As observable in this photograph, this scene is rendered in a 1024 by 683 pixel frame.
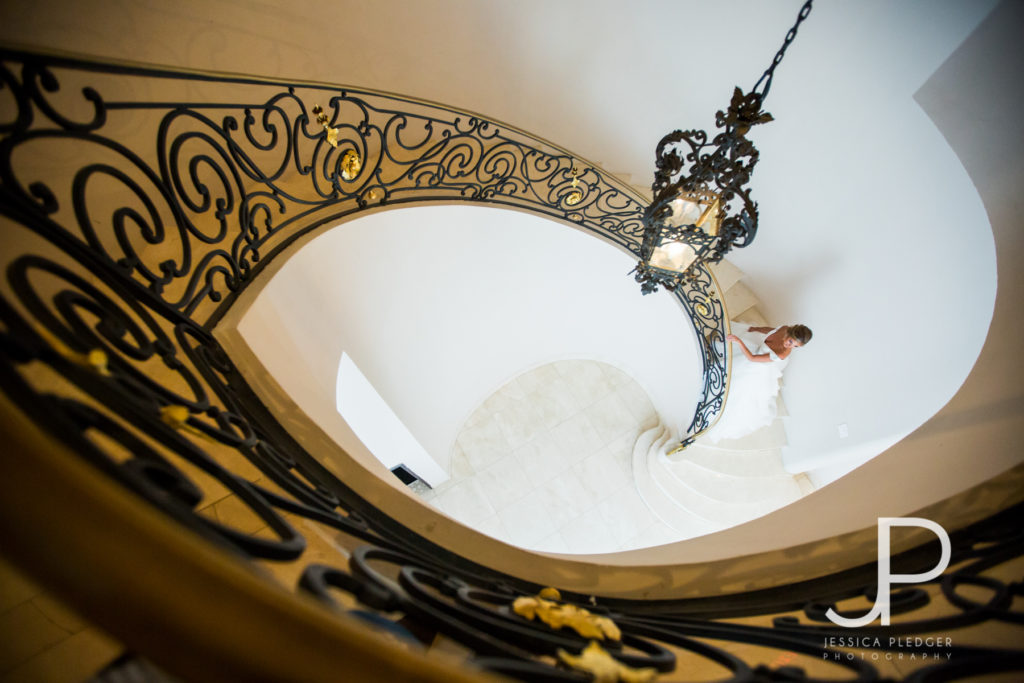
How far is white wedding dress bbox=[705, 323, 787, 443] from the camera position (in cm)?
477

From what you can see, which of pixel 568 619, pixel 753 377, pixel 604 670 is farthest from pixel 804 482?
pixel 604 670

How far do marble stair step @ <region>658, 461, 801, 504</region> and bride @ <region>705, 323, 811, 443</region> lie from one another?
0.67 metres

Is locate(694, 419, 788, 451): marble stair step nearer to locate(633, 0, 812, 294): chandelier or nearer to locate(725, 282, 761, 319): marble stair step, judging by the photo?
locate(725, 282, 761, 319): marble stair step

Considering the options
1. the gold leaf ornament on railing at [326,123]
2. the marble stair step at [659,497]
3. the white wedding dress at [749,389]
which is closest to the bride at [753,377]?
the white wedding dress at [749,389]

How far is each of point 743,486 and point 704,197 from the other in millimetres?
4230

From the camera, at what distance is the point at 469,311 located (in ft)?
20.6

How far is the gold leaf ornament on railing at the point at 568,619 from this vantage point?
2.90 feet

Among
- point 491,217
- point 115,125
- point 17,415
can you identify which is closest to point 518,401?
point 491,217

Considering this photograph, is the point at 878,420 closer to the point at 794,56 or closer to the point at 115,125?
the point at 794,56

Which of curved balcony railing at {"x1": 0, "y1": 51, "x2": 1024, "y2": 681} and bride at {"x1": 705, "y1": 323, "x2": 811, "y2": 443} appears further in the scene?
bride at {"x1": 705, "y1": 323, "x2": 811, "y2": 443}

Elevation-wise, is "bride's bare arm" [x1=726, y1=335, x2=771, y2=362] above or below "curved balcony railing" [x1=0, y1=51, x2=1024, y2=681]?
above

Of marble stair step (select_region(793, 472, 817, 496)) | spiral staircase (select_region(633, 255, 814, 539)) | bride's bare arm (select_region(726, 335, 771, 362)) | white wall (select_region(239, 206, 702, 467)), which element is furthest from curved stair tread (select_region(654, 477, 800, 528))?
bride's bare arm (select_region(726, 335, 771, 362))

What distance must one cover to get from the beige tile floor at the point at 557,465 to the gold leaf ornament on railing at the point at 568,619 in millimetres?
5338

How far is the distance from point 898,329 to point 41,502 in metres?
5.47
